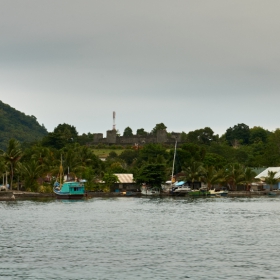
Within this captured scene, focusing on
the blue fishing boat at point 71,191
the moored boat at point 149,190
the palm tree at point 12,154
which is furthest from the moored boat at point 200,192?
the palm tree at point 12,154

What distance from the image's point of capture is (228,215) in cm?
8775

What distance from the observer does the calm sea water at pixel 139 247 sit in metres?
42.0

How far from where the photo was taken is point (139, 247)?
52.8 m

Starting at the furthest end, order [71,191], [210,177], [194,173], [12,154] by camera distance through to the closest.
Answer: [210,177] < [194,173] < [12,154] < [71,191]

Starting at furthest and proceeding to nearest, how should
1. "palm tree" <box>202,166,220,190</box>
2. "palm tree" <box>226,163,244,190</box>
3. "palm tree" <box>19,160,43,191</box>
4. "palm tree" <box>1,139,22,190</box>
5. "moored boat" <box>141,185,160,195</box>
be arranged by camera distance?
"palm tree" <box>226,163,244,190</box>, "palm tree" <box>202,166,220,190</box>, "moored boat" <box>141,185,160,195</box>, "palm tree" <box>19,160,43,191</box>, "palm tree" <box>1,139,22,190</box>

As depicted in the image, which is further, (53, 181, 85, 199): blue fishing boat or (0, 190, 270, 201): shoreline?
(53, 181, 85, 199): blue fishing boat

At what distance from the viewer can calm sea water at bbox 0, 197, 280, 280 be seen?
41969 millimetres

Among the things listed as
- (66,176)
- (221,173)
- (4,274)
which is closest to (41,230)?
(4,274)

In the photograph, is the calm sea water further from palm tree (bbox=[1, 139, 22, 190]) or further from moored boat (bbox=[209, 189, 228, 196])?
moored boat (bbox=[209, 189, 228, 196])

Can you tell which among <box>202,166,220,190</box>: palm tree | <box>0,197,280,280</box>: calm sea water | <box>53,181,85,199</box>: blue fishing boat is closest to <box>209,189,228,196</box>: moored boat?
<box>202,166,220,190</box>: palm tree

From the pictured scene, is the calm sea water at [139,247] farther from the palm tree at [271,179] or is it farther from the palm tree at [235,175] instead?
the palm tree at [271,179]

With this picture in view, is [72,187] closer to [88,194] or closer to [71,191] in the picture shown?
[71,191]

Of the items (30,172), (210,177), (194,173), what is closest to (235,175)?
(210,177)

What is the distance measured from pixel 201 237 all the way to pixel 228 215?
2806cm
